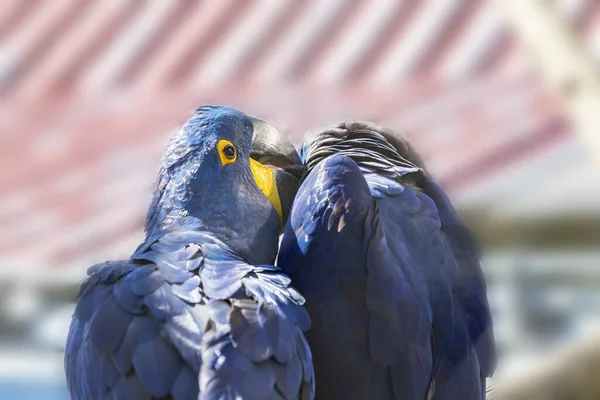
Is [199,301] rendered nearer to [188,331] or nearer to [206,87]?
[188,331]

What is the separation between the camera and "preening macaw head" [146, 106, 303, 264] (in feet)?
3.59

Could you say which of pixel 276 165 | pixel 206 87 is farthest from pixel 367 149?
pixel 206 87

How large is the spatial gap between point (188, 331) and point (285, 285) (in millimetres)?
131

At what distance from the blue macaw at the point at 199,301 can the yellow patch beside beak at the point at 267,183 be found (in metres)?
0.03

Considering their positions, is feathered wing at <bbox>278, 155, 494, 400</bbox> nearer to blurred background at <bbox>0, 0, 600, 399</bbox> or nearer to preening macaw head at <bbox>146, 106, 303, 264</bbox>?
preening macaw head at <bbox>146, 106, 303, 264</bbox>

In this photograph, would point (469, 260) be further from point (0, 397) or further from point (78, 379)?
point (0, 397)

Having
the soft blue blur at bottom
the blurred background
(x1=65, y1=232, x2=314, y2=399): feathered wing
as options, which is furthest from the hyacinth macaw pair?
the soft blue blur at bottom

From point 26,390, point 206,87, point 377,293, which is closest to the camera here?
point 377,293

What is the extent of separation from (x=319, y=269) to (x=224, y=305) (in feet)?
0.49

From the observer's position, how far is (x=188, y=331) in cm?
94

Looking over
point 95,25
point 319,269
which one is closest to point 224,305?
point 319,269

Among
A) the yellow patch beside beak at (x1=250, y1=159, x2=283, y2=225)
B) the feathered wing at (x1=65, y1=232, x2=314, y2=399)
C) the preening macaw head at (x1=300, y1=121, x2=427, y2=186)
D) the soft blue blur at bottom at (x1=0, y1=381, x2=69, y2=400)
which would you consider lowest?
the soft blue blur at bottom at (x1=0, y1=381, x2=69, y2=400)

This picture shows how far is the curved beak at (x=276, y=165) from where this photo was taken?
1.19 meters

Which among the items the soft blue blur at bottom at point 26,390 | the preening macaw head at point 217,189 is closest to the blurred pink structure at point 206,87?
the soft blue blur at bottom at point 26,390
